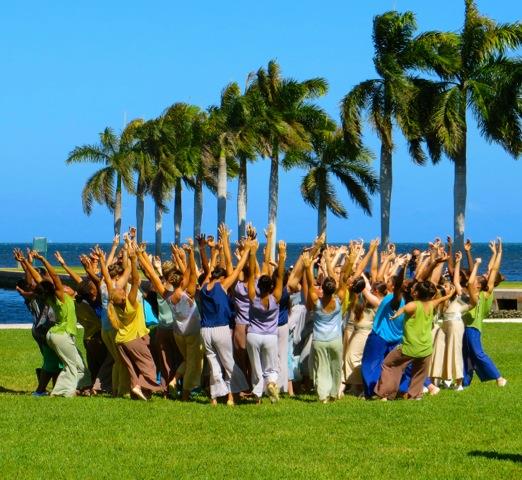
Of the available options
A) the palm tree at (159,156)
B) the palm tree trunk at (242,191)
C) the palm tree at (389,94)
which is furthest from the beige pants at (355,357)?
the palm tree at (159,156)

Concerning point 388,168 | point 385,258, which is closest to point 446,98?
point 388,168

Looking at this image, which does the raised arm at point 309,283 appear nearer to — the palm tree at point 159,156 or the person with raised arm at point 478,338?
the person with raised arm at point 478,338

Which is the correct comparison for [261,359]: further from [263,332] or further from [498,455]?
[498,455]

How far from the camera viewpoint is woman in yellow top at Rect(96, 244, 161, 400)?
1473cm

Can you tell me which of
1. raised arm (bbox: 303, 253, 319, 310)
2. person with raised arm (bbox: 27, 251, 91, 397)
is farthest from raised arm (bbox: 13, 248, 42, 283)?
raised arm (bbox: 303, 253, 319, 310)

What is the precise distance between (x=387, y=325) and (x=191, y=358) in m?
2.57

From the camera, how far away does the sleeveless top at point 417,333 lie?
1466cm

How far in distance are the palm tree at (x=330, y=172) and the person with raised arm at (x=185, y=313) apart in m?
41.1

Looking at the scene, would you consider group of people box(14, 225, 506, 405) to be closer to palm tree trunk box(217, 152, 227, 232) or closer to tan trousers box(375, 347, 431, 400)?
tan trousers box(375, 347, 431, 400)

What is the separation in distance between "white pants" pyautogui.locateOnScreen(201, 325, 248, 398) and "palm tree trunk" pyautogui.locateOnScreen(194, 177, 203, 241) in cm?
5247

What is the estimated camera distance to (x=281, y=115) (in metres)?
55.7

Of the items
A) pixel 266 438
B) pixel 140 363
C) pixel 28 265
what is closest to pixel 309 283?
pixel 140 363

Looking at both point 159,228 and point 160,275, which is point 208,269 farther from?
point 159,228

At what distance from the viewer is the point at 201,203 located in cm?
6888
